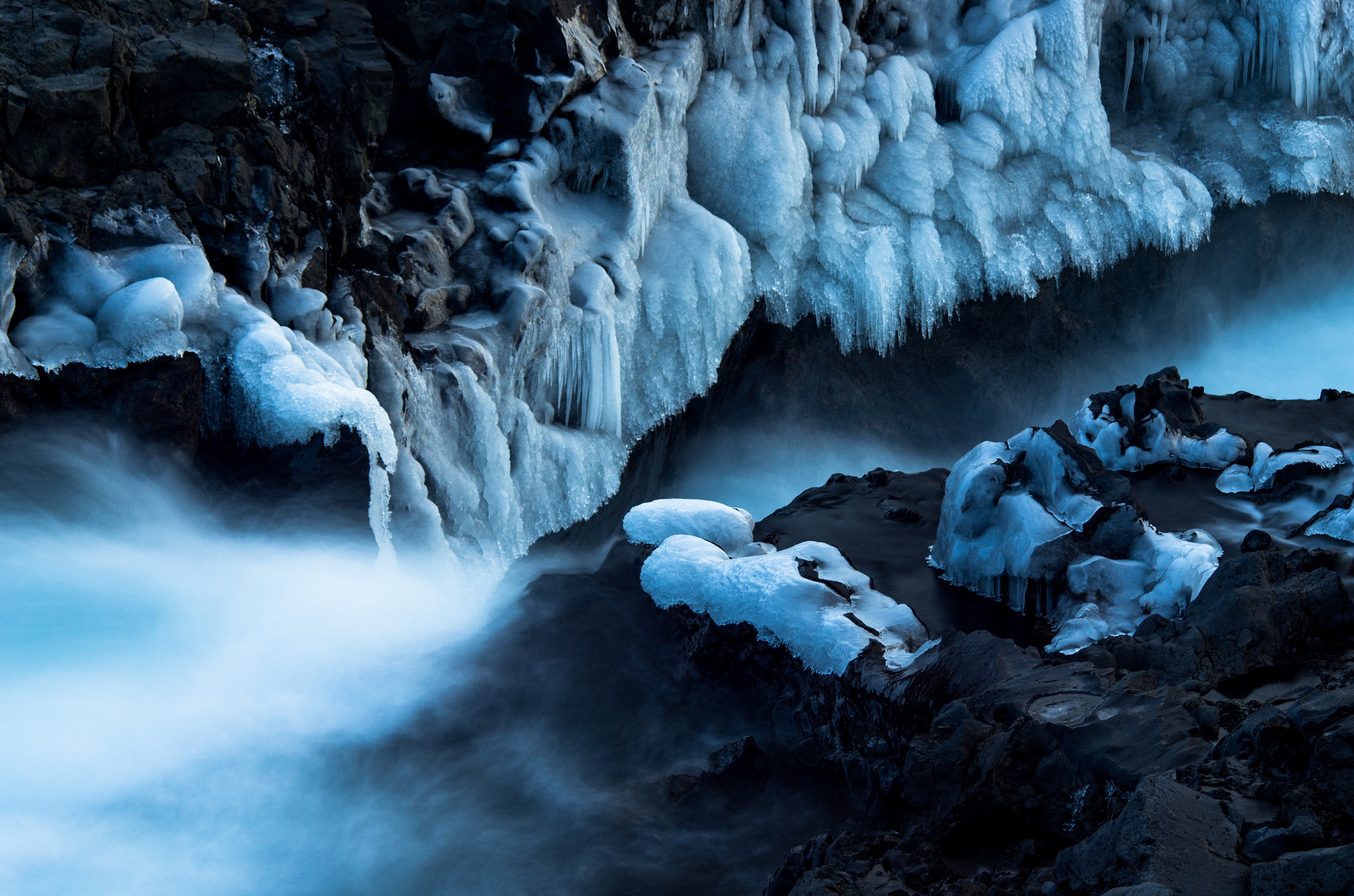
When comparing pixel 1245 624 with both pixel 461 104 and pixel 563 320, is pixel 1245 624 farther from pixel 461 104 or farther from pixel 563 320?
pixel 461 104

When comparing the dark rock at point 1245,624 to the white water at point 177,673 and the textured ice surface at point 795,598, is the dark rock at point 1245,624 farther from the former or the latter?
the white water at point 177,673

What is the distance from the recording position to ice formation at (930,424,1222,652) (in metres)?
6.05

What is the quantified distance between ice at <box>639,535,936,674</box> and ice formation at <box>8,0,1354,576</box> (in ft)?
6.63

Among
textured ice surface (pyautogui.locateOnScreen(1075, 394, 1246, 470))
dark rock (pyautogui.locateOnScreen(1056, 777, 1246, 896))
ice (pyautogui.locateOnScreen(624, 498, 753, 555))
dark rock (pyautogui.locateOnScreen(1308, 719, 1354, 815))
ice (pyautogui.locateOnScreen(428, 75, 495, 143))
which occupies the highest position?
ice (pyautogui.locateOnScreen(428, 75, 495, 143))

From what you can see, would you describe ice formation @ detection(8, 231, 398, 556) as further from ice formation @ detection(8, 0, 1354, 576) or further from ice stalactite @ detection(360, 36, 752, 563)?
ice stalactite @ detection(360, 36, 752, 563)

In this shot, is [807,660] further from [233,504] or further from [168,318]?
[168,318]

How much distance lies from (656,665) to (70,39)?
5.24 metres

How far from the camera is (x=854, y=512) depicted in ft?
27.5

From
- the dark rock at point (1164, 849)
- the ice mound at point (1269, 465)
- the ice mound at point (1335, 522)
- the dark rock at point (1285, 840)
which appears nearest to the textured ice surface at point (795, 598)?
the dark rock at point (1164, 849)

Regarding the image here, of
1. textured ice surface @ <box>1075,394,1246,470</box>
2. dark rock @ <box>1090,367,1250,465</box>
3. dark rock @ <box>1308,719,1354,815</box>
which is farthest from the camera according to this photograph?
dark rock @ <box>1090,367,1250,465</box>

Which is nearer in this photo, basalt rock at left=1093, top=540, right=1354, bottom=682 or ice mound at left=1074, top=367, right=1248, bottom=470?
basalt rock at left=1093, top=540, right=1354, bottom=682

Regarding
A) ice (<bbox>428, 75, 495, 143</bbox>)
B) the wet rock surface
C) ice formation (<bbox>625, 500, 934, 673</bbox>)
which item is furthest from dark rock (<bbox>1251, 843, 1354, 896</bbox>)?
ice (<bbox>428, 75, 495, 143</bbox>)

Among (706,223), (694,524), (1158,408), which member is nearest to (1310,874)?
(694,524)

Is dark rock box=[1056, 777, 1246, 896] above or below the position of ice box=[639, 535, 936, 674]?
below
